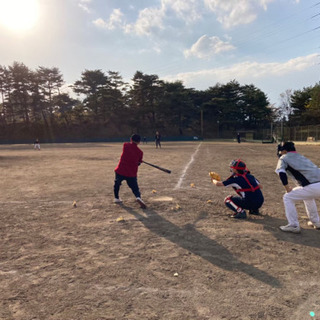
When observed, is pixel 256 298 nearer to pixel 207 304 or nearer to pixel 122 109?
pixel 207 304

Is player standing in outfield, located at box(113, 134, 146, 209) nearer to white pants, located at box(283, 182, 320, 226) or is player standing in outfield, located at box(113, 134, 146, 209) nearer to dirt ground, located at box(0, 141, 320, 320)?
dirt ground, located at box(0, 141, 320, 320)

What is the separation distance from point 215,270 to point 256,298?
64 cm

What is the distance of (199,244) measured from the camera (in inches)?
154

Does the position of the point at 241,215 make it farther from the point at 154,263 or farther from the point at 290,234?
the point at 154,263

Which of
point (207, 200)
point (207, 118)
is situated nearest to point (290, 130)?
point (207, 118)

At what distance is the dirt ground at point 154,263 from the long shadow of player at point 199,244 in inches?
0.6

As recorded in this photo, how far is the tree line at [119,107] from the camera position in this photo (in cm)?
6228

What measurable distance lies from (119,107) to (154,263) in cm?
6510

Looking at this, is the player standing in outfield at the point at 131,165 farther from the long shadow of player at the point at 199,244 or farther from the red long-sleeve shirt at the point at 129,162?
the long shadow of player at the point at 199,244

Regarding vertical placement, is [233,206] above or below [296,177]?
below

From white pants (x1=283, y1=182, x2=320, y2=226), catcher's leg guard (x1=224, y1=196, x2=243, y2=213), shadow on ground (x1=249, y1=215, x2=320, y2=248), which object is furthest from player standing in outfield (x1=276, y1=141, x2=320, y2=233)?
catcher's leg guard (x1=224, y1=196, x2=243, y2=213)

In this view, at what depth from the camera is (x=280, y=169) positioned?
4215mm

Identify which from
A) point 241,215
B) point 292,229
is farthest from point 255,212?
point 292,229

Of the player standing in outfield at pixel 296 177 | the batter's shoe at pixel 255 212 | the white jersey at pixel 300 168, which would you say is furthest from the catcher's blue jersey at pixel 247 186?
the white jersey at pixel 300 168
